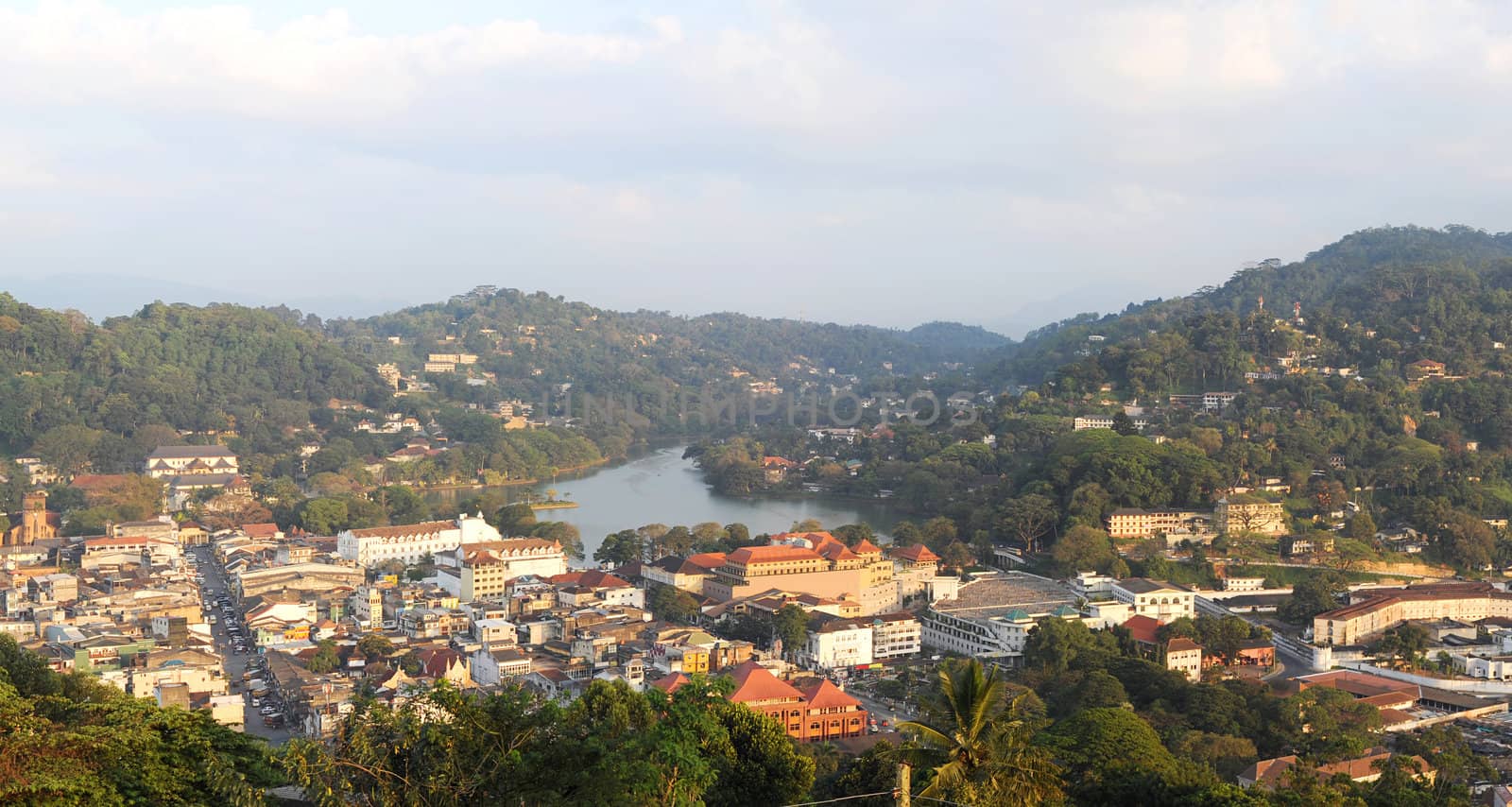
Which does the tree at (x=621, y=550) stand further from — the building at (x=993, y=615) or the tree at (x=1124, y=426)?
the tree at (x=1124, y=426)

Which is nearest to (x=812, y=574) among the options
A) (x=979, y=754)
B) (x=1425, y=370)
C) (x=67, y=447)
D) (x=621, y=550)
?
(x=621, y=550)

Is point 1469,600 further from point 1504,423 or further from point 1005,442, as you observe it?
point 1005,442

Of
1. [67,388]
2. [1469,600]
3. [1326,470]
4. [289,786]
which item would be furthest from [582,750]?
[67,388]

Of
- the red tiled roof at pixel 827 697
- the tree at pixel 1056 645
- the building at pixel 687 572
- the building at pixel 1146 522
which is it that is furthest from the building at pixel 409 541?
the red tiled roof at pixel 827 697

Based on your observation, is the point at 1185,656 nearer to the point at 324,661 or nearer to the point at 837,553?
the point at 837,553

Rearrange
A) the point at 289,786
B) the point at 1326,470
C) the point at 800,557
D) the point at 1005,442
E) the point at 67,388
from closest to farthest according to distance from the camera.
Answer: the point at 289,786 → the point at 800,557 → the point at 1326,470 → the point at 1005,442 → the point at 67,388
